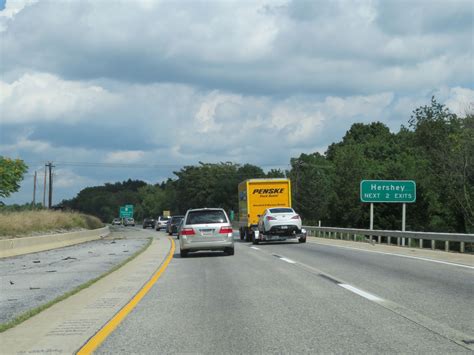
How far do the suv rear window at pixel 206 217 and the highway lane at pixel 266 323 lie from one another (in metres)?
8.85

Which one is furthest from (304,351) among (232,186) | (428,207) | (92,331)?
(232,186)

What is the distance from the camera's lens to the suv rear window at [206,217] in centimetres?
2306

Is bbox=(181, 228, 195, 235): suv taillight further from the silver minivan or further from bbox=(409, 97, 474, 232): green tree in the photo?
bbox=(409, 97, 474, 232): green tree

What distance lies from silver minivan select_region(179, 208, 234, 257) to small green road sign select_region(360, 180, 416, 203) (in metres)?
16.9

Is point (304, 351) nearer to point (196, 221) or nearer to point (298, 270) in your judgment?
point (298, 270)

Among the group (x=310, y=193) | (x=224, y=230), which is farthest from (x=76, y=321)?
(x=310, y=193)

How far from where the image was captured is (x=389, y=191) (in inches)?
1486

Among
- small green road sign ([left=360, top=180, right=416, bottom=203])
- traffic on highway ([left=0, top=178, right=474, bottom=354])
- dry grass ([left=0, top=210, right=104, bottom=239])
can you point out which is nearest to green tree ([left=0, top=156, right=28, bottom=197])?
dry grass ([left=0, top=210, right=104, bottom=239])

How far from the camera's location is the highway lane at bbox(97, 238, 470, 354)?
7.20 m

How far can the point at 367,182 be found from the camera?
38.3 metres

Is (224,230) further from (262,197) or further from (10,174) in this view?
(10,174)

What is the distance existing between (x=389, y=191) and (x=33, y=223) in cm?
2040

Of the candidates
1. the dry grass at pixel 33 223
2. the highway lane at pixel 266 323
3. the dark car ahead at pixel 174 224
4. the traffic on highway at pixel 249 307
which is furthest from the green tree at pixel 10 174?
the highway lane at pixel 266 323

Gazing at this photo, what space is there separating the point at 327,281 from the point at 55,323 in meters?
6.57
